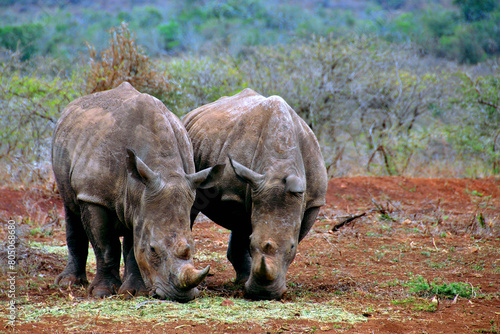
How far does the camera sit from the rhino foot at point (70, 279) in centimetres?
638

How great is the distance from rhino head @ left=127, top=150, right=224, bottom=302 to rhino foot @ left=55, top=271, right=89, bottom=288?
4.96ft

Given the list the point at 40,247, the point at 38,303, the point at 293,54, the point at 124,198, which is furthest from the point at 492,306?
the point at 293,54

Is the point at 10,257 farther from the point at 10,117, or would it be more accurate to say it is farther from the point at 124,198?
the point at 10,117

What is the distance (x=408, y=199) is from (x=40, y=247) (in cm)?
659

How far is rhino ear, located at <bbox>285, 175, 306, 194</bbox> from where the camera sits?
537 centimetres

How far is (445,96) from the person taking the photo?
59.2 ft

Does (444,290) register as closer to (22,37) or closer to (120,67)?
(120,67)

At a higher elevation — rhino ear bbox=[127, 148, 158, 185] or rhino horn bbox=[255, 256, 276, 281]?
rhino ear bbox=[127, 148, 158, 185]

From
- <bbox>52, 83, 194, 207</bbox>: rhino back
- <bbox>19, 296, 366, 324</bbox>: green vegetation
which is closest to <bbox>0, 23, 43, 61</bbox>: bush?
<bbox>52, 83, 194, 207</bbox>: rhino back

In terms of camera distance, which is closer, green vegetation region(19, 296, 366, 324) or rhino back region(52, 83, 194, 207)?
green vegetation region(19, 296, 366, 324)

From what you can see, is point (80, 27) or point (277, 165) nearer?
point (277, 165)

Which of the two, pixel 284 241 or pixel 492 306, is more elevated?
pixel 284 241

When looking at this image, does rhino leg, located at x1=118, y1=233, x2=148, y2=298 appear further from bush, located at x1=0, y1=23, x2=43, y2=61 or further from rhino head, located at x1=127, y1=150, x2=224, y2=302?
bush, located at x1=0, y1=23, x2=43, y2=61

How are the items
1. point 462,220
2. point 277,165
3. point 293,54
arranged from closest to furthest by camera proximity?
point 277,165 < point 462,220 < point 293,54
